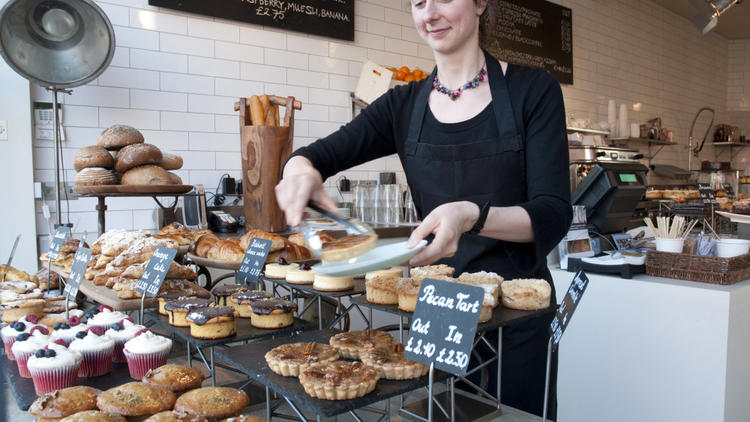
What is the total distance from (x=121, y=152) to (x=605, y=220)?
239 cm

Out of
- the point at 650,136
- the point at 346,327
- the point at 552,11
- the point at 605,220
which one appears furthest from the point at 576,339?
the point at 650,136

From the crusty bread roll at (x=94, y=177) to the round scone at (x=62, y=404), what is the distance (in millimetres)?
1407

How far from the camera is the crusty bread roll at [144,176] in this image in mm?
2461

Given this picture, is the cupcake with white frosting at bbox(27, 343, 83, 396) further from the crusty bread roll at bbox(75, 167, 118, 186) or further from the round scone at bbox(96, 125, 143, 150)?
the round scone at bbox(96, 125, 143, 150)

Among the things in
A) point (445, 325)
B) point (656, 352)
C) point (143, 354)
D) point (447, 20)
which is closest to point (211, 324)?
point (143, 354)

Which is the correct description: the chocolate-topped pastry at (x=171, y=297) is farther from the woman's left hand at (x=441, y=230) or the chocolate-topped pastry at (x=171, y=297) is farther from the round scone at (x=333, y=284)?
the woman's left hand at (x=441, y=230)

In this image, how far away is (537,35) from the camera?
631 cm

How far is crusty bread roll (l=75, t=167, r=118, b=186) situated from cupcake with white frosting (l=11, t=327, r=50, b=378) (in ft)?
3.19

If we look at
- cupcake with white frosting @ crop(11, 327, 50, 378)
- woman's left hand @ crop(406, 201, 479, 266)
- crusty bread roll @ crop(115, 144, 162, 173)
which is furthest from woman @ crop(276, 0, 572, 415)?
crusty bread roll @ crop(115, 144, 162, 173)

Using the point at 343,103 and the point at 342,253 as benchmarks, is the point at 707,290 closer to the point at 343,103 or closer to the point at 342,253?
the point at 342,253

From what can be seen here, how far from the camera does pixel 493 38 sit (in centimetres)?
162

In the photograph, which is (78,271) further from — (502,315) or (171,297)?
(502,315)

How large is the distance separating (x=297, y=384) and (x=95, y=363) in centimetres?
81

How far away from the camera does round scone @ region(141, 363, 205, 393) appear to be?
1.30 meters
